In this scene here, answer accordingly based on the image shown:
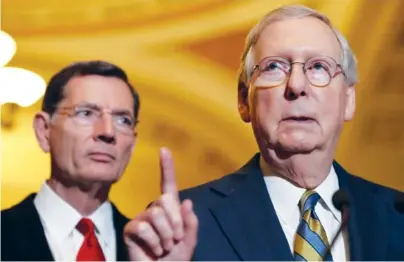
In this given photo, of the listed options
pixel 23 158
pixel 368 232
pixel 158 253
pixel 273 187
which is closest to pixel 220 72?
pixel 23 158

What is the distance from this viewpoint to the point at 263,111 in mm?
1362

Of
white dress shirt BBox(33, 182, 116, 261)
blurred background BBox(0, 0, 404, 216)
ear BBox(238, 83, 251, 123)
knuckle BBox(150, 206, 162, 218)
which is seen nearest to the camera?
knuckle BBox(150, 206, 162, 218)

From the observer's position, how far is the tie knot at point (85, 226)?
1351 mm

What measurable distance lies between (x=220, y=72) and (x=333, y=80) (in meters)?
0.69

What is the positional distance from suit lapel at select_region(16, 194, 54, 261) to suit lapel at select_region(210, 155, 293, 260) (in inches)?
12.5

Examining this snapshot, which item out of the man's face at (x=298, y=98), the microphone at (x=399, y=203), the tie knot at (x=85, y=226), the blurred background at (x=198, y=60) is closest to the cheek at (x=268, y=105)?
the man's face at (x=298, y=98)

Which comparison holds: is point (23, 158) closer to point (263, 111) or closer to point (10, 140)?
point (10, 140)

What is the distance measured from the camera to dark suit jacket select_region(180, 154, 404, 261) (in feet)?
4.17

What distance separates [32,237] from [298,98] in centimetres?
55

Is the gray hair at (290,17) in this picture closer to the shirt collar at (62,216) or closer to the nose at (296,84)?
the nose at (296,84)

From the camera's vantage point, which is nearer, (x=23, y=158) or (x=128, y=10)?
(x=23, y=158)

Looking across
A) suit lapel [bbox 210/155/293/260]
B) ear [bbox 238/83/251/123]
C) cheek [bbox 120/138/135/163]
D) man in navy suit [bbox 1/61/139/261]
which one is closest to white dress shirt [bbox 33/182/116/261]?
man in navy suit [bbox 1/61/139/261]

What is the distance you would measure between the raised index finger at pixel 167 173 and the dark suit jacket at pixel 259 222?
0.57 feet

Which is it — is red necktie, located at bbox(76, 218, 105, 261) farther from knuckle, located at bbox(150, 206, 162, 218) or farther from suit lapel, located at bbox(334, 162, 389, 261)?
suit lapel, located at bbox(334, 162, 389, 261)
